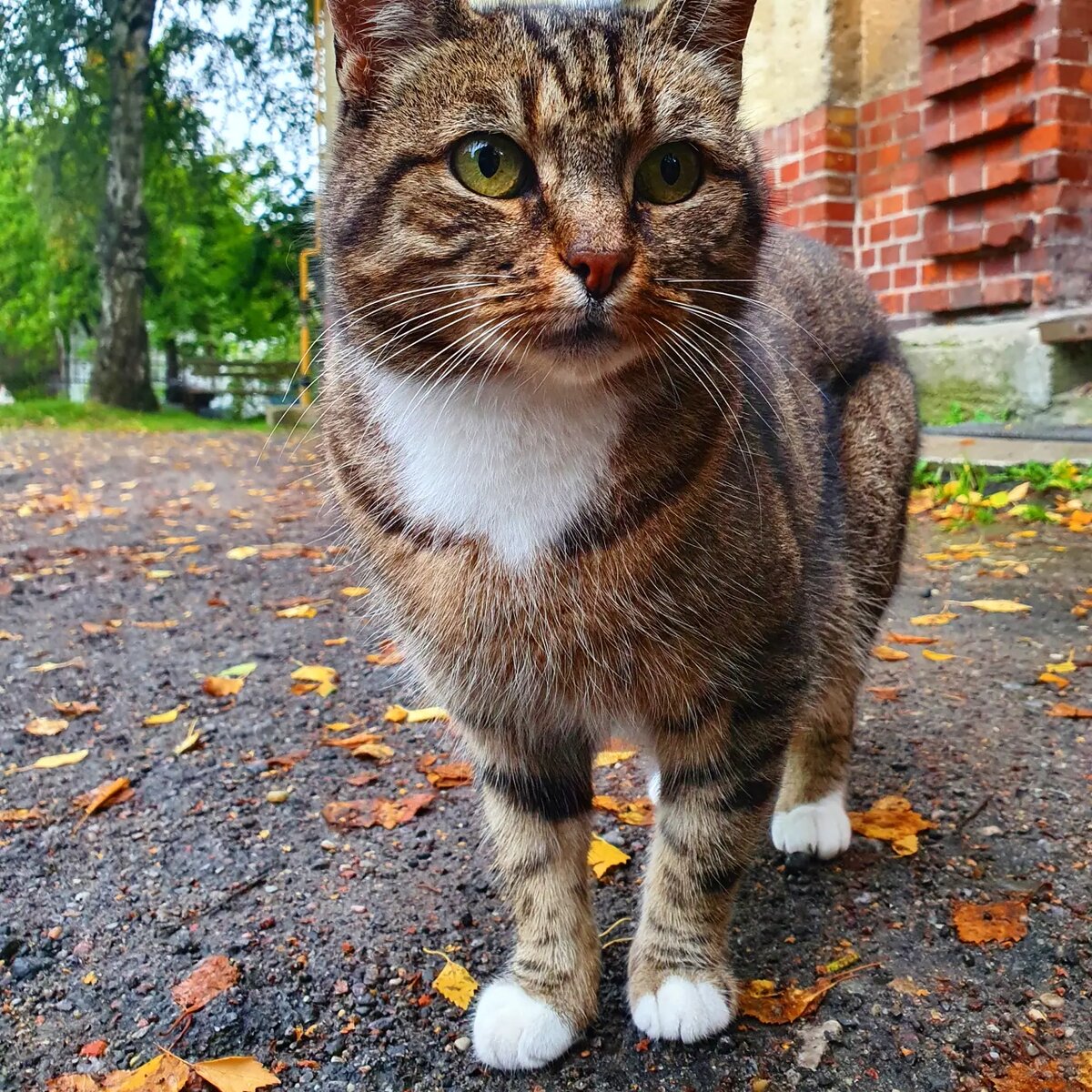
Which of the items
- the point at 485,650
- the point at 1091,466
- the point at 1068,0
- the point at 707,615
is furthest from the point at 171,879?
the point at 1068,0

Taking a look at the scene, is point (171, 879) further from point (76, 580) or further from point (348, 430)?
point (76, 580)

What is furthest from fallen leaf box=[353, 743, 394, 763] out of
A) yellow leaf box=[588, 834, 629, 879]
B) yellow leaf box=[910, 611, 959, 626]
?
yellow leaf box=[910, 611, 959, 626]

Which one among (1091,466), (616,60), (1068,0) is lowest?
(1091,466)

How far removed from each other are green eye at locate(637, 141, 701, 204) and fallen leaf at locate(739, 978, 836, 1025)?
4.42ft

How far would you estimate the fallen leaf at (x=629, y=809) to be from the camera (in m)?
2.38

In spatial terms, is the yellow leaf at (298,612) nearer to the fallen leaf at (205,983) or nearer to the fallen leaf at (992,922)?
the fallen leaf at (205,983)

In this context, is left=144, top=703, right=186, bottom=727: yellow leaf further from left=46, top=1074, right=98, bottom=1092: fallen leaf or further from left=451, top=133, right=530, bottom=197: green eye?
left=451, top=133, right=530, bottom=197: green eye

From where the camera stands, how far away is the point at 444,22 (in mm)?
1593

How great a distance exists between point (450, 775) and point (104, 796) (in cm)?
86

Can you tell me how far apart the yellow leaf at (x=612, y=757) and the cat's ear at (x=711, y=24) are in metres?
1.73

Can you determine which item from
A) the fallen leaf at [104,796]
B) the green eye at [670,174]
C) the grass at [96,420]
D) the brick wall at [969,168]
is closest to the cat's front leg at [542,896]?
the green eye at [670,174]

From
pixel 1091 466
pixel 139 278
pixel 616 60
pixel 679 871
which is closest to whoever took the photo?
pixel 616 60

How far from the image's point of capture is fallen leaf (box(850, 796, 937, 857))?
2191mm

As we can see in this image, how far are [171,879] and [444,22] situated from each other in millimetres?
1768
